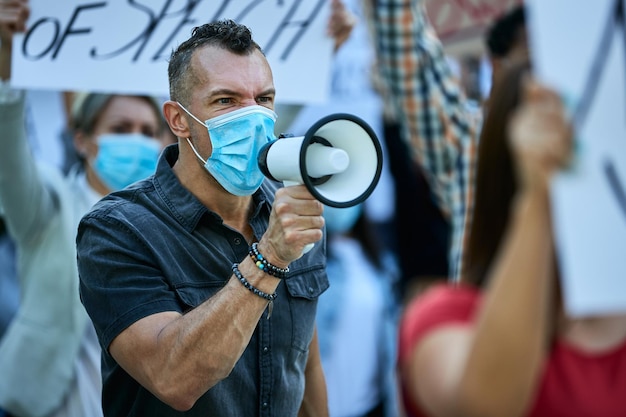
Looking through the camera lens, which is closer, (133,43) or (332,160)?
(332,160)

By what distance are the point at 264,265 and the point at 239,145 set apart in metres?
0.41

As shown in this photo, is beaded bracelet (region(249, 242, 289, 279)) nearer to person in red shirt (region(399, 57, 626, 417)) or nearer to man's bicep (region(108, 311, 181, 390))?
man's bicep (region(108, 311, 181, 390))

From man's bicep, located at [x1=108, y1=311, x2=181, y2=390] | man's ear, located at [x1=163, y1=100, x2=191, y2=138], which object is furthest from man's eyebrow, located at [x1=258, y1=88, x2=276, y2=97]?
man's bicep, located at [x1=108, y1=311, x2=181, y2=390]

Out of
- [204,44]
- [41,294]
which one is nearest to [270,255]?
[204,44]

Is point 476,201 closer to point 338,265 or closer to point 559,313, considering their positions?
point 559,313

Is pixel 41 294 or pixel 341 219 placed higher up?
pixel 341 219

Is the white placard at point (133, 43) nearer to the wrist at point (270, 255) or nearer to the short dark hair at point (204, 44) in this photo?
the short dark hair at point (204, 44)

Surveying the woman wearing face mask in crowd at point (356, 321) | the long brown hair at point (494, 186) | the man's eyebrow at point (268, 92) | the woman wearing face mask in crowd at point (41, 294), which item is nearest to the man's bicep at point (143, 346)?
the man's eyebrow at point (268, 92)

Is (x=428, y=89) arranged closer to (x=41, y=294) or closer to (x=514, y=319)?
(x=41, y=294)

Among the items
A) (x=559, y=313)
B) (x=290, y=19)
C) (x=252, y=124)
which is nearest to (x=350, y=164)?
(x=252, y=124)

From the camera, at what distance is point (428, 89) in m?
3.82

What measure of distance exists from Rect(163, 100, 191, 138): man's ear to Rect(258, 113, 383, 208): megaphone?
0.43 metres

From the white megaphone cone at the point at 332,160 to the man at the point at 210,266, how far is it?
55mm

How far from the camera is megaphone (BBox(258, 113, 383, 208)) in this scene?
7.38 ft
